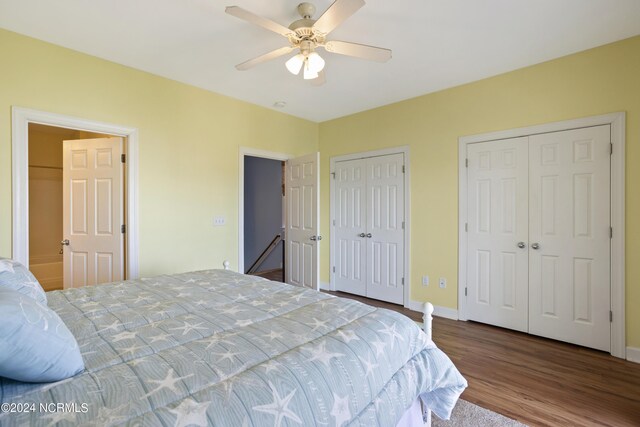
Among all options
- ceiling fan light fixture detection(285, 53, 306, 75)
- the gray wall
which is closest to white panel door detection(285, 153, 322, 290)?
ceiling fan light fixture detection(285, 53, 306, 75)

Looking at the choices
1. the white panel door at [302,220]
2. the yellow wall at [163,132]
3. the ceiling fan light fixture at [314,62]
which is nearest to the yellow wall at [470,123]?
the white panel door at [302,220]

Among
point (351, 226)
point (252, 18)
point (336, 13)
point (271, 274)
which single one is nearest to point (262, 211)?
point (271, 274)

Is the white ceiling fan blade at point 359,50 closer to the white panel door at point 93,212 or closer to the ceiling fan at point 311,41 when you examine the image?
the ceiling fan at point 311,41

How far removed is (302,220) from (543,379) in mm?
A: 2856

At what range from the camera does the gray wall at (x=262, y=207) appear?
640cm

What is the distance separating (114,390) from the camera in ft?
2.75

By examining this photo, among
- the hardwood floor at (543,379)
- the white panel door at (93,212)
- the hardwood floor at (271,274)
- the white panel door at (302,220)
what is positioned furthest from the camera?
the hardwood floor at (271,274)

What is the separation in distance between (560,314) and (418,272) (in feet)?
4.55

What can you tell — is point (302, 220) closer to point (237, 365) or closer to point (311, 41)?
point (311, 41)

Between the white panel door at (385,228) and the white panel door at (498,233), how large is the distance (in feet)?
2.72

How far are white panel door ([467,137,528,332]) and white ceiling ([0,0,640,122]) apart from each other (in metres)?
0.89

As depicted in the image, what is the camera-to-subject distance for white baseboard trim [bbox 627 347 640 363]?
8.02 ft

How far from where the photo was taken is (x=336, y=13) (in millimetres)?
1730

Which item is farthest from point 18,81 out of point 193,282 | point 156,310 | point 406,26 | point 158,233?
point 406,26
